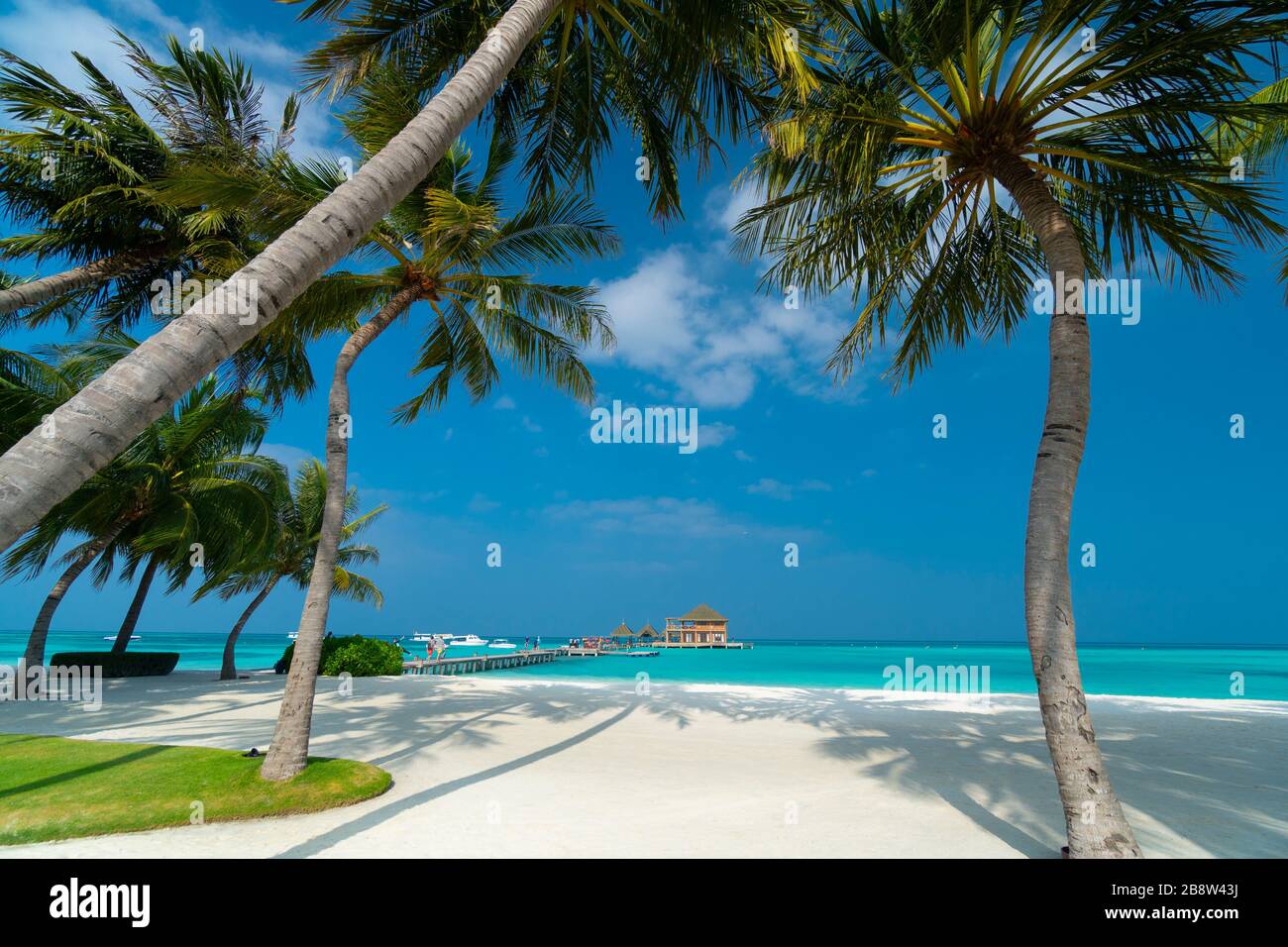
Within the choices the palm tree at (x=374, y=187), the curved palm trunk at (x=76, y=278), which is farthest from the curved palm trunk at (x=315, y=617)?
the curved palm trunk at (x=76, y=278)

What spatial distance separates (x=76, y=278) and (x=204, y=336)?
12.6m

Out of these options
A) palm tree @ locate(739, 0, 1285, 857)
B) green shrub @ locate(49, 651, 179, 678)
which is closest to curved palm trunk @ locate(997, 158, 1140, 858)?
palm tree @ locate(739, 0, 1285, 857)

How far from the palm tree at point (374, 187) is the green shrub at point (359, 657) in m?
18.1

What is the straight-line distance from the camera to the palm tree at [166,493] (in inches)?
606

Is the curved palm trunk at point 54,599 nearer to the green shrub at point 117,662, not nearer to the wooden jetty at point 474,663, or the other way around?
the green shrub at point 117,662

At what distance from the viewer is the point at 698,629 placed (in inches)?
3201

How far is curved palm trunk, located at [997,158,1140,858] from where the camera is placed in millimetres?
4676

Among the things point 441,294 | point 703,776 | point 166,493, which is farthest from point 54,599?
point 703,776

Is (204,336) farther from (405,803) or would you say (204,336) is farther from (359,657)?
(359,657)

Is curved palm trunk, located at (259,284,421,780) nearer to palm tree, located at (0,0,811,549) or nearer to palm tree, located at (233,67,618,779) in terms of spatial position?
palm tree, located at (233,67,618,779)

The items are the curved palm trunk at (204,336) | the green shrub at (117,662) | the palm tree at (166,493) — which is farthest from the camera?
the green shrub at (117,662)

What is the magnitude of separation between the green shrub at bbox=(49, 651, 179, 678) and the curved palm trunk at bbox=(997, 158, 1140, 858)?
24.2m

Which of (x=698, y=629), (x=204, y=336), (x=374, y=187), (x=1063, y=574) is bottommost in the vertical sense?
(x=698, y=629)
